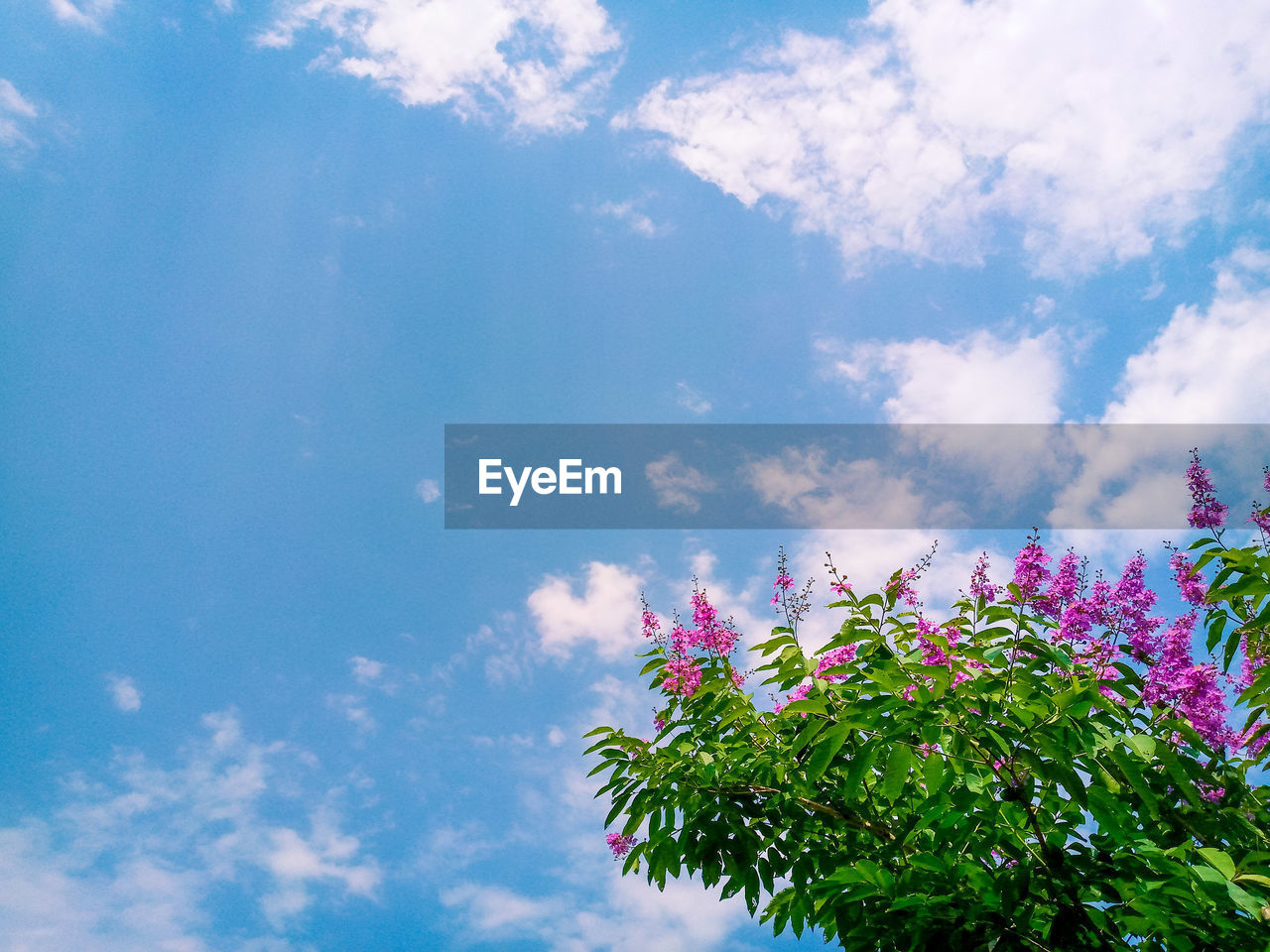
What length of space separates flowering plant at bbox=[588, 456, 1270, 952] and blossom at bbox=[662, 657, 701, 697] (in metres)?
0.01

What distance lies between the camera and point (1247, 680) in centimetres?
536

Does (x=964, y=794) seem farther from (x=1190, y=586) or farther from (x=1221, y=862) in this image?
(x=1190, y=586)

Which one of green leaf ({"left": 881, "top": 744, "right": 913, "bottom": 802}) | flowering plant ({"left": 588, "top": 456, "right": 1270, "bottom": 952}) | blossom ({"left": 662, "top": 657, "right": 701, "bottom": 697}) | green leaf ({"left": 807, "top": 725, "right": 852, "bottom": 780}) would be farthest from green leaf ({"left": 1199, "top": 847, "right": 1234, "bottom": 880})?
blossom ({"left": 662, "top": 657, "right": 701, "bottom": 697})

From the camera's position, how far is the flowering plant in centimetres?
246

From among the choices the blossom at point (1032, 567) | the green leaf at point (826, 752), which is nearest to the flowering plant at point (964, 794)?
the green leaf at point (826, 752)

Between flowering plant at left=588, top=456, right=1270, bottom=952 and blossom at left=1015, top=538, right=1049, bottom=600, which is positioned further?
blossom at left=1015, top=538, right=1049, bottom=600

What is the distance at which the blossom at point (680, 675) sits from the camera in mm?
4883

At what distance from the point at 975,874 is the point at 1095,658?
102 inches

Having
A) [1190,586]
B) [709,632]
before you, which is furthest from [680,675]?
[1190,586]

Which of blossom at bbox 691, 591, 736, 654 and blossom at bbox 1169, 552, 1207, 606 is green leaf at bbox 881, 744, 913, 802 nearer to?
blossom at bbox 691, 591, 736, 654

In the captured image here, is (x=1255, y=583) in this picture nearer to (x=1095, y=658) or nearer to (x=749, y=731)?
(x=1095, y=658)

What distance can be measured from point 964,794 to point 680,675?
8.35 feet

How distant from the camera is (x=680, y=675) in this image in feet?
16.2

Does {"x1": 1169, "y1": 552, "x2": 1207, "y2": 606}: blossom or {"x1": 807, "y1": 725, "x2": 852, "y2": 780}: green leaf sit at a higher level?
{"x1": 1169, "y1": 552, "x2": 1207, "y2": 606}: blossom
